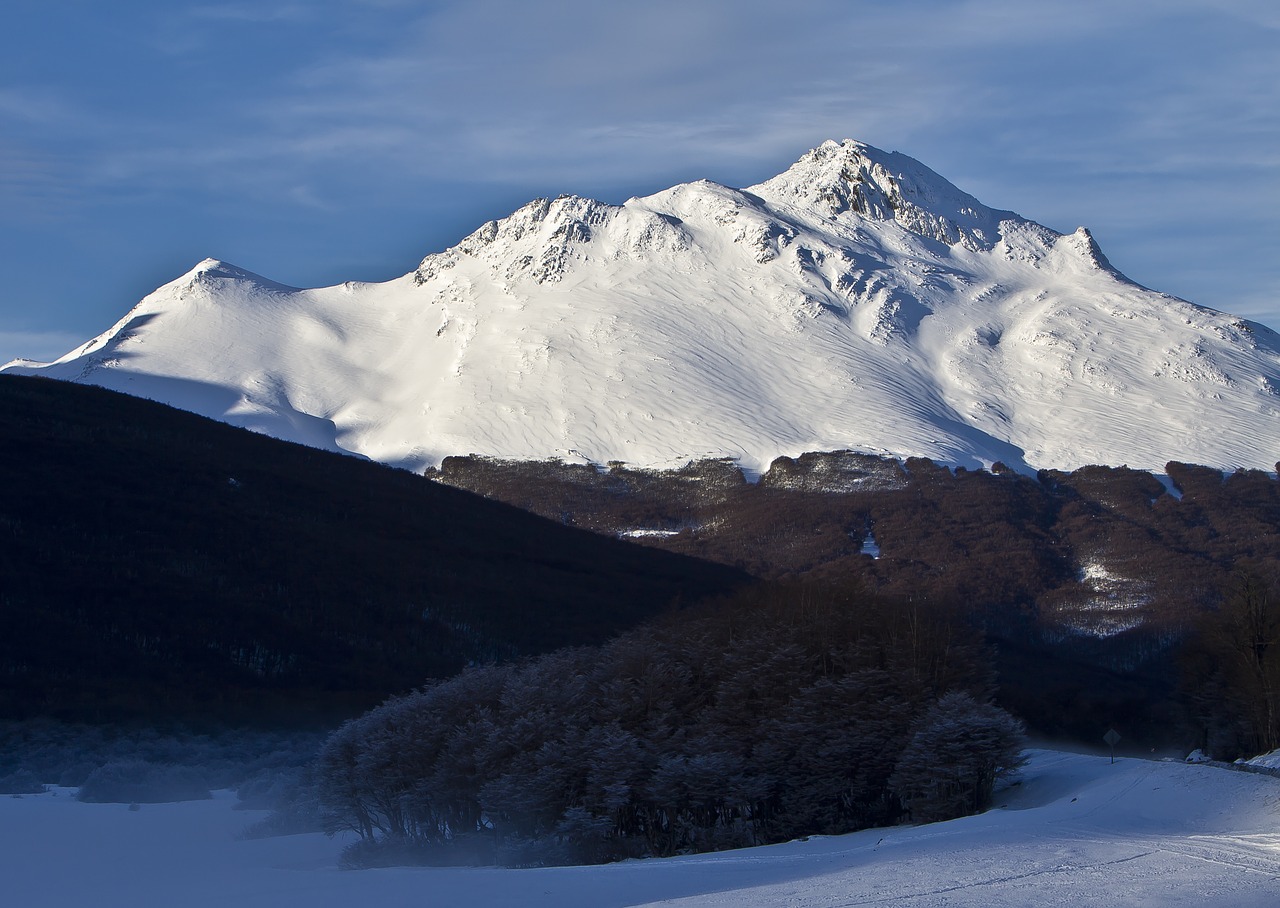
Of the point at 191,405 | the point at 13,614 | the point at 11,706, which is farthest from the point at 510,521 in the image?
the point at 191,405

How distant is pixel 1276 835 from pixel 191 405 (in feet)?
553

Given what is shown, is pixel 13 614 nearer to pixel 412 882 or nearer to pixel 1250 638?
pixel 412 882

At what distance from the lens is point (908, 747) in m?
38.4

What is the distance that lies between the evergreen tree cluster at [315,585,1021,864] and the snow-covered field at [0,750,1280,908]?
241 centimetres

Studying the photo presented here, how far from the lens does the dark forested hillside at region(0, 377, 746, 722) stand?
204 ft

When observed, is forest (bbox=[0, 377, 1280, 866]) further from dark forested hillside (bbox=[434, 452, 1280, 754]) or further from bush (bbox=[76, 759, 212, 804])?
dark forested hillside (bbox=[434, 452, 1280, 754])

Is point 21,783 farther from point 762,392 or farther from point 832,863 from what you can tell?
point 762,392

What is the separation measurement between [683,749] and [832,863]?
12.4 m

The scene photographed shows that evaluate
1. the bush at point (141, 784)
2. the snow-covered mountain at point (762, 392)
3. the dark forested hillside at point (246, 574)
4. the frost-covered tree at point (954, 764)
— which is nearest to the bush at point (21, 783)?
the bush at point (141, 784)

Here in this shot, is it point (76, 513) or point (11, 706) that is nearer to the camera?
point (11, 706)

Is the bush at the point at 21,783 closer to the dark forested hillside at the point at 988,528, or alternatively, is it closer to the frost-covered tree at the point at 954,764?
the frost-covered tree at the point at 954,764

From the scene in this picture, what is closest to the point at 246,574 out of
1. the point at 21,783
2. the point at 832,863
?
the point at 21,783

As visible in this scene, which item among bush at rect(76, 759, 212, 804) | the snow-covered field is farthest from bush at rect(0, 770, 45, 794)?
the snow-covered field

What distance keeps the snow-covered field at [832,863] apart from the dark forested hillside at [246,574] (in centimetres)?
1810
